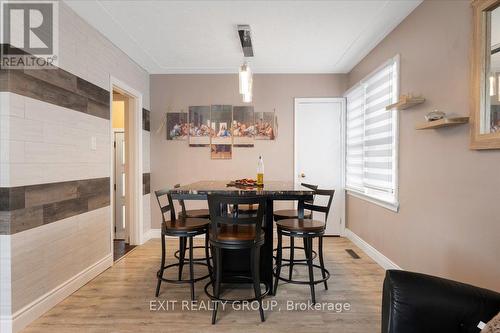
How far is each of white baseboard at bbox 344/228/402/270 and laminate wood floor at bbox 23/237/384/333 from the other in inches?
4.2

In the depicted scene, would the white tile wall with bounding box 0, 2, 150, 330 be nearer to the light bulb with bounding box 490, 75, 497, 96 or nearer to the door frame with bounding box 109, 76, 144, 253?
the door frame with bounding box 109, 76, 144, 253

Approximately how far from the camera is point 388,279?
4.40 feet

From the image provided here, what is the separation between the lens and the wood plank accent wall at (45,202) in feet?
6.36

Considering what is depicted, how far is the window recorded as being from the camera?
119 inches

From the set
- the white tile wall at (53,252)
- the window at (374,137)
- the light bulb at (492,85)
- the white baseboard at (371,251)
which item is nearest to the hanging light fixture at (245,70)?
the window at (374,137)

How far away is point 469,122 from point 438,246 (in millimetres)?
1004

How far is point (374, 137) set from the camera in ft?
11.4

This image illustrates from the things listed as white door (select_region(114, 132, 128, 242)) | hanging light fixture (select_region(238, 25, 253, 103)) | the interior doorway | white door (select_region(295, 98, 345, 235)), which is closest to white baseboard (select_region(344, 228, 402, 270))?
white door (select_region(295, 98, 345, 235))

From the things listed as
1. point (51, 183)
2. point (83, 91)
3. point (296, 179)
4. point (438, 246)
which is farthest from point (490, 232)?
point (83, 91)

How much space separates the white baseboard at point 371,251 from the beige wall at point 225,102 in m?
1.24

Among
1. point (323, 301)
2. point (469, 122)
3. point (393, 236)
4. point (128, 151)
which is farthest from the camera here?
point (128, 151)

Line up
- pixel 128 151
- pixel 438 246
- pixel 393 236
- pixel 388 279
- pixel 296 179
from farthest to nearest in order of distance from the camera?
pixel 296 179 < pixel 128 151 < pixel 393 236 < pixel 438 246 < pixel 388 279

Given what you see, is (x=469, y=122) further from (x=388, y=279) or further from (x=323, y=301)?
(x=323, y=301)

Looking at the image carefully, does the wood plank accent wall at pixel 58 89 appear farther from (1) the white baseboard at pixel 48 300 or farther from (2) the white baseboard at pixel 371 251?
(2) the white baseboard at pixel 371 251
